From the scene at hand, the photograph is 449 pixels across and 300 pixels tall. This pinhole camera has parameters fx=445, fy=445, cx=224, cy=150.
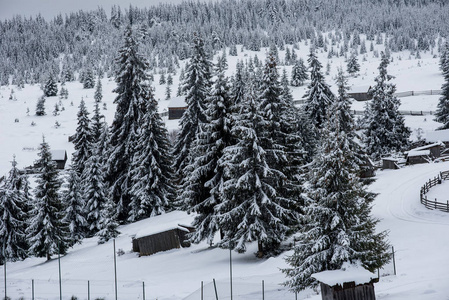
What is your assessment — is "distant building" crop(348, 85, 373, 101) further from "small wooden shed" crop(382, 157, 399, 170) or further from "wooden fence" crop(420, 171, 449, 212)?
"wooden fence" crop(420, 171, 449, 212)

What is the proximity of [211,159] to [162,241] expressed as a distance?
8055 millimetres

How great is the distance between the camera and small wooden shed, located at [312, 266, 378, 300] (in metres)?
15.1

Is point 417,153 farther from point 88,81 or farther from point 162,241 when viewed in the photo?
point 88,81

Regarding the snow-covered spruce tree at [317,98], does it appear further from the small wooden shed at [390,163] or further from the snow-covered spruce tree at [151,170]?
→ the snow-covered spruce tree at [151,170]

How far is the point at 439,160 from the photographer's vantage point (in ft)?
189

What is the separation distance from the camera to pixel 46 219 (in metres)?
35.8

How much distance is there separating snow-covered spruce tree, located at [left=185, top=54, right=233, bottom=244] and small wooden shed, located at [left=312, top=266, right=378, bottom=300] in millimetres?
12692

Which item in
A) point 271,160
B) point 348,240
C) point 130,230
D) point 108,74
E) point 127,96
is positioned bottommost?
point 130,230

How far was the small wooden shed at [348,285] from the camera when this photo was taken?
15125mm

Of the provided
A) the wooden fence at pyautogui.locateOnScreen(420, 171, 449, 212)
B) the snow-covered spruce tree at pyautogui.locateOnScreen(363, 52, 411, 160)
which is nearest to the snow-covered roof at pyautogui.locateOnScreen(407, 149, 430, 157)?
the snow-covered spruce tree at pyautogui.locateOnScreen(363, 52, 411, 160)

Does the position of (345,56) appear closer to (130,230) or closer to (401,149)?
(401,149)

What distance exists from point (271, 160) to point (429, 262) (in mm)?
10048

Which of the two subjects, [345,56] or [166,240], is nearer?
[166,240]

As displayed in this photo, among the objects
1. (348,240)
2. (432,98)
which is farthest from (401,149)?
(348,240)
